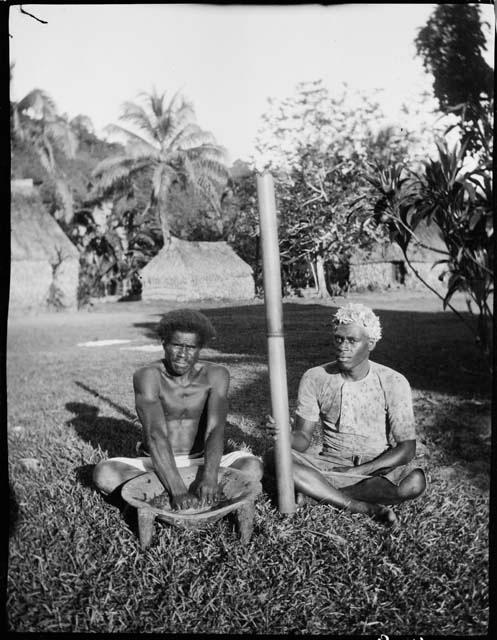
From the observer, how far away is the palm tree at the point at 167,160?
5.05m

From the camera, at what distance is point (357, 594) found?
278 cm

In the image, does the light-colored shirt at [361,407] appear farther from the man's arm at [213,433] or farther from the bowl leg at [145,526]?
Result: the bowl leg at [145,526]

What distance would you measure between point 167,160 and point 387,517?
16.4 ft

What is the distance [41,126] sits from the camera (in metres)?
4.48

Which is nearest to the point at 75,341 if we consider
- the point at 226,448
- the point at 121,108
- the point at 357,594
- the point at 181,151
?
the point at 181,151

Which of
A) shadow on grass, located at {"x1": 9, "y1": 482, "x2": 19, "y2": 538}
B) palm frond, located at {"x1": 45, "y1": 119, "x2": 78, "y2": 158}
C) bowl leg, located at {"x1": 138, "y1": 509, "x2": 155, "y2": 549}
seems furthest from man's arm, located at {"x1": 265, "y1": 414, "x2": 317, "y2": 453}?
palm frond, located at {"x1": 45, "y1": 119, "x2": 78, "y2": 158}

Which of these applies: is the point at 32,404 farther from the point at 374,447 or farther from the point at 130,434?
the point at 374,447

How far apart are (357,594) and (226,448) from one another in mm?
2024

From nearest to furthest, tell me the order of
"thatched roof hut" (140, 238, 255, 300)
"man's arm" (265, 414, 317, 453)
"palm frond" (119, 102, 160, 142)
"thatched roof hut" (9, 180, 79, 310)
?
1. "man's arm" (265, 414, 317, 453)
2. "palm frond" (119, 102, 160, 142)
3. "thatched roof hut" (140, 238, 255, 300)
4. "thatched roof hut" (9, 180, 79, 310)

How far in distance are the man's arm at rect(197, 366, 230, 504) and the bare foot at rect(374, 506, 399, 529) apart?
985mm

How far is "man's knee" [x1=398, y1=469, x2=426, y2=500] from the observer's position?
3498 millimetres

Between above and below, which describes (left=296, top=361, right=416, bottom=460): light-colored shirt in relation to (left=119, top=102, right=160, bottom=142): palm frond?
below

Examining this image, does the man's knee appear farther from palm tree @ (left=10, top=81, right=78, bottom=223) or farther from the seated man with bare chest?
palm tree @ (left=10, top=81, right=78, bottom=223)

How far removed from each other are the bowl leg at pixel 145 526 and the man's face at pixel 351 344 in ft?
4.81
